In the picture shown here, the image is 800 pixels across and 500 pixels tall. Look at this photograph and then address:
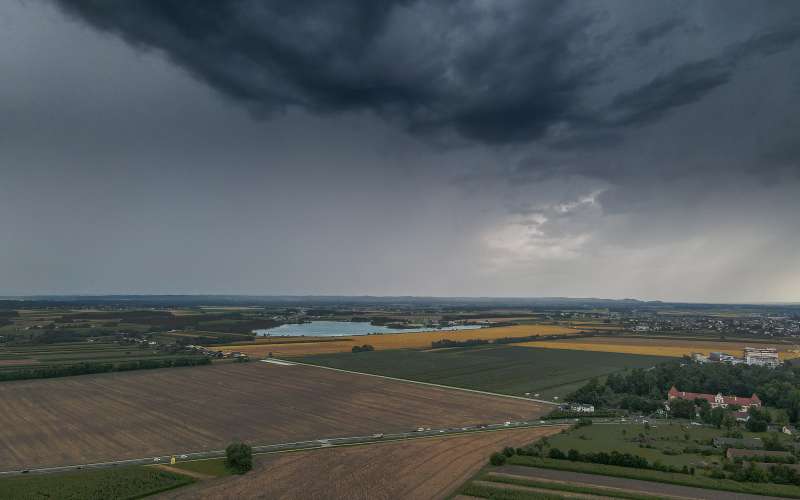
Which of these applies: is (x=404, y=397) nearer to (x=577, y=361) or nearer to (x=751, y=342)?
(x=577, y=361)

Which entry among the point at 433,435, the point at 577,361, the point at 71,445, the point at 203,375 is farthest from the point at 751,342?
the point at 71,445

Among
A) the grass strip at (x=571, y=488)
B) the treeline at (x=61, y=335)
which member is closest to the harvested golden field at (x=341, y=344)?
the treeline at (x=61, y=335)

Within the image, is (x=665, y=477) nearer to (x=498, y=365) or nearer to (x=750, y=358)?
(x=498, y=365)

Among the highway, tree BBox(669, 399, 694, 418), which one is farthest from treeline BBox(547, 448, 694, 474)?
tree BBox(669, 399, 694, 418)

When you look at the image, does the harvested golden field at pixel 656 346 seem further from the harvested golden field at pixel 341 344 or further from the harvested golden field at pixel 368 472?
the harvested golden field at pixel 368 472

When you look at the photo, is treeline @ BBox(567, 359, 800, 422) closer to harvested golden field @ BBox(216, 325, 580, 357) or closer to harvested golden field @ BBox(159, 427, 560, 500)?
harvested golden field @ BBox(159, 427, 560, 500)

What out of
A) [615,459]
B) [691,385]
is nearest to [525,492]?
[615,459]
